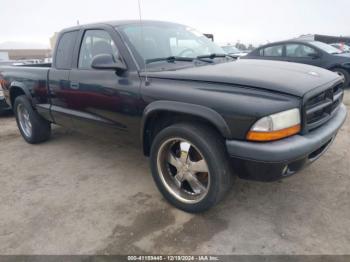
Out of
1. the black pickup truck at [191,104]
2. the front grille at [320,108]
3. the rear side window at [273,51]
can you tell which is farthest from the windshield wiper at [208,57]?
the rear side window at [273,51]

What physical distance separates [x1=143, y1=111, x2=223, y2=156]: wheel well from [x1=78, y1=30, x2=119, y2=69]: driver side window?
81 centimetres

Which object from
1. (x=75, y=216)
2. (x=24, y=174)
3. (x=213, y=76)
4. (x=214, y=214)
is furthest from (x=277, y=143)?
(x=24, y=174)

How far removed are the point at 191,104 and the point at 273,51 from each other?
7.92 meters

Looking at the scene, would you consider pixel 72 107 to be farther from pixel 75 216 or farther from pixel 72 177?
pixel 75 216

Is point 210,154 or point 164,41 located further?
point 164,41

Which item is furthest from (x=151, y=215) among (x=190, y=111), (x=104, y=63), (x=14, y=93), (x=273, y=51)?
(x=273, y=51)

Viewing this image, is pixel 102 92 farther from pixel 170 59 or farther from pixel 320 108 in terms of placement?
pixel 320 108

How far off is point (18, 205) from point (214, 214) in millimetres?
2037

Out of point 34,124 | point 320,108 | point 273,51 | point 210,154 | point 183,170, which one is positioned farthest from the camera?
point 273,51

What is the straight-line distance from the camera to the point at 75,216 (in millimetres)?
2914

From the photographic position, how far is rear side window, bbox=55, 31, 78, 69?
385cm

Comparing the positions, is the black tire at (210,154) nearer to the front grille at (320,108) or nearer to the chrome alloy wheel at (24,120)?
the front grille at (320,108)

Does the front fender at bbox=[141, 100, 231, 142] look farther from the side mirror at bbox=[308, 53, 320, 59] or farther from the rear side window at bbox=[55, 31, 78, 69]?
the side mirror at bbox=[308, 53, 320, 59]

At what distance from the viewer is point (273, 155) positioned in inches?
85.8
